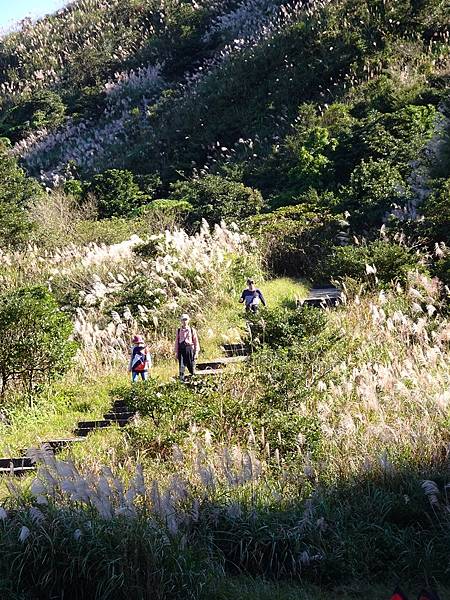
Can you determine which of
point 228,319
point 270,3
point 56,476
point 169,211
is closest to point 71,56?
point 270,3

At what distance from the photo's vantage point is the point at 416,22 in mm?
22219

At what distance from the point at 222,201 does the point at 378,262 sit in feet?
21.6

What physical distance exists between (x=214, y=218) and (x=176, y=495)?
1148cm

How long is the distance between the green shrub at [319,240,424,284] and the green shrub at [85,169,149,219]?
9380 millimetres

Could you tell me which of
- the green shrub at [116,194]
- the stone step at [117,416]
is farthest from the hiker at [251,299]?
the green shrub at [116,194]

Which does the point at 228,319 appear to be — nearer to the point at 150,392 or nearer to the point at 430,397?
the point at 150,392

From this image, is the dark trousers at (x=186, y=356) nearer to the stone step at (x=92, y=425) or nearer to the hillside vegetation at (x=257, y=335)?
the hillside vegetation at (x=257, y=335)

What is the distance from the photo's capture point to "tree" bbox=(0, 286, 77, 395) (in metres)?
8.68

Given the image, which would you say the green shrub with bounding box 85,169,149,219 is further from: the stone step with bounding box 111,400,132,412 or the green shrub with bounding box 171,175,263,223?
the stone step with bounding box 111,400,132,412

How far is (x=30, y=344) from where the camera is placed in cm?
866

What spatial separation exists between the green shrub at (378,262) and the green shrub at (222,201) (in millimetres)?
5178

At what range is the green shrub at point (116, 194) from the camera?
19578 millimetres

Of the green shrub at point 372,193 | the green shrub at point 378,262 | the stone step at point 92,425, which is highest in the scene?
the green shrub at point 372,193

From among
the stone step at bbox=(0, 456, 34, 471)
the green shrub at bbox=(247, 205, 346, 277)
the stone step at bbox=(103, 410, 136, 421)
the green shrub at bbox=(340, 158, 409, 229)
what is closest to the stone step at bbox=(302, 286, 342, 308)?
the green shrub at bbox=(247, 205, 346, 277)
